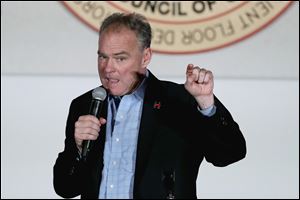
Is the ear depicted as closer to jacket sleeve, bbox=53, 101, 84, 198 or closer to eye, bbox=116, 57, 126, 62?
eye, bbox=116, 57, 126, 62

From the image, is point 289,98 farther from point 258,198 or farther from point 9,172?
point 9,172

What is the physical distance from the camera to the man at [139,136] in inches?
57.6

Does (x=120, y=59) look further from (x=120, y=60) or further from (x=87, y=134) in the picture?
(x=87, y=134)

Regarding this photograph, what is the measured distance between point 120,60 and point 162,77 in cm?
187

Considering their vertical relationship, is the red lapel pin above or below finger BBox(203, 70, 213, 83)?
below

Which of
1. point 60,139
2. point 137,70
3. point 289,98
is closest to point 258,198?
point 289,98

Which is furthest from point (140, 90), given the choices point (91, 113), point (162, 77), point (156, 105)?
point (162, 77)

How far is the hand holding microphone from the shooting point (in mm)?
1366

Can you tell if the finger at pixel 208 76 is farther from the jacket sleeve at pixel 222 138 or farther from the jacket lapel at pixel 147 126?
the jacket lapel at pixel 147 126

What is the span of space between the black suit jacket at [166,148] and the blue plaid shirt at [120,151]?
14mm

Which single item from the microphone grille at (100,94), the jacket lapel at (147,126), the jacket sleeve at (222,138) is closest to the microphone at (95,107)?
the microphone grille at (100,94)

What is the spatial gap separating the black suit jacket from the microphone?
0.05 metres

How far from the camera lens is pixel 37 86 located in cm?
339

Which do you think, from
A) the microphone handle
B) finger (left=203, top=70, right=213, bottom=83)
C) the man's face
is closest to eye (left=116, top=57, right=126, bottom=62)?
the man's face
